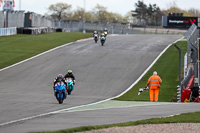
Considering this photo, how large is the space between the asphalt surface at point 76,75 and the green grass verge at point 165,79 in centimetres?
74

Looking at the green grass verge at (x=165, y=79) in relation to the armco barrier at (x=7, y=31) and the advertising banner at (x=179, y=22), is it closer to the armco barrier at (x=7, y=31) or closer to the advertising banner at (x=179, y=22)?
the armco barrier at (x=7, y=31)

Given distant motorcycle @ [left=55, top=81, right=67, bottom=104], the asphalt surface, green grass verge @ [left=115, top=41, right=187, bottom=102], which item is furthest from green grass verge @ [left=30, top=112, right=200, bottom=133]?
green grass verge @ [left=115, top=41, right=187, bottom=102]

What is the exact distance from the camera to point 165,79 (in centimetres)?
2862

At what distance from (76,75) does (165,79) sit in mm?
5921

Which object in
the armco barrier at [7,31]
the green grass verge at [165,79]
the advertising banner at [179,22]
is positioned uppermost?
the advertising banner at [179,22]

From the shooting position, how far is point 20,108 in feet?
49.7

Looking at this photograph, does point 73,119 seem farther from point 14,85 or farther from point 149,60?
point 149,60

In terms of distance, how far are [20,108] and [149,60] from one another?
73.1ft

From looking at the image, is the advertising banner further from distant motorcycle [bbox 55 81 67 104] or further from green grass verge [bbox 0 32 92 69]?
distant motorcycle [bbox 55 81 67 104]

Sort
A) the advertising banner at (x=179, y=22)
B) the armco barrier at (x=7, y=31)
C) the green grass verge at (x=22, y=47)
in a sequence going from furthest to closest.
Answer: the advertising banner at (x=179, y=22), the armco barrier at (x=7, y=31), the green grass verge at (x=22, y=47)

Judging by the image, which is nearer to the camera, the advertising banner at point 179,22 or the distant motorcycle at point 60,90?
the distant motorcycle at point 60,90

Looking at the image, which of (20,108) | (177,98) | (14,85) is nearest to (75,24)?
(14,85)

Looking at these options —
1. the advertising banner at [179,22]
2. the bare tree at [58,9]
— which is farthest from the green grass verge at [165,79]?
the bare tree at [58,9]

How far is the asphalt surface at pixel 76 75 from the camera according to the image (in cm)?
1400
